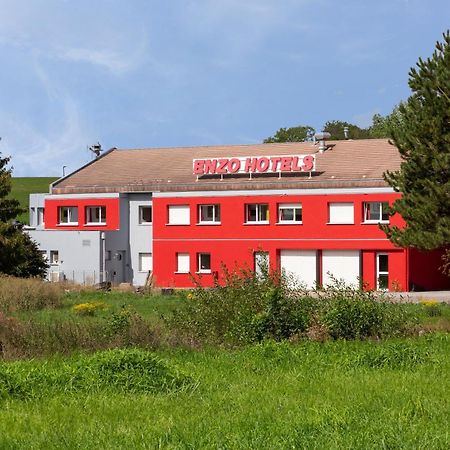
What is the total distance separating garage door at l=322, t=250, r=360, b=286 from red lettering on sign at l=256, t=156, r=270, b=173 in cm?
684

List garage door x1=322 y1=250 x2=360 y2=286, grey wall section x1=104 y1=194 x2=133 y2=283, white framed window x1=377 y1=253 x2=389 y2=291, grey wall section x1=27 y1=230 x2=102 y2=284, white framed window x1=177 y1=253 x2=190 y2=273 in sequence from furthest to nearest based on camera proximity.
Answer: grey wall section x1=104 y1=194 x2=133 y2=283, grey wall section x1=27 y1=230 x2=102 y2=284, white framed window x1=177 y1=253 x2=190 y2=273, garage door x1=322 y1=250 x2=360 y2=286, white framed window x1=377 y1=253 x2=389 y2=291

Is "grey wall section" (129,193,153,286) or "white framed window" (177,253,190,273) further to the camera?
"grey wall section" (129,193,153,286)

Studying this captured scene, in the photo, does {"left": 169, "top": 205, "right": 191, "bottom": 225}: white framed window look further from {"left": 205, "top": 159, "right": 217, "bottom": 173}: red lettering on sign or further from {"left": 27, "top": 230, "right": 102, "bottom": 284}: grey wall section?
{"left": 27, "top": 230, "right": 102, "bottom": 284}: grey wall section

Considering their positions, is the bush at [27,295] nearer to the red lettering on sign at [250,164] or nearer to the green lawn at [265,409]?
the green lawn at [265,409]

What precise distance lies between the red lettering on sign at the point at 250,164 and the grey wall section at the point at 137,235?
278 inches

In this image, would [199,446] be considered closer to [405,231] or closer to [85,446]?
[85,446]

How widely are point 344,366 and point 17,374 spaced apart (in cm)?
502

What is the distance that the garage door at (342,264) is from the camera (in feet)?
169

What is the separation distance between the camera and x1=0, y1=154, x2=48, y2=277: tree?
47.4 meters

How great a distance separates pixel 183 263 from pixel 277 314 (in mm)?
39298

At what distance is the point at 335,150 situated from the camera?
59.2 meters

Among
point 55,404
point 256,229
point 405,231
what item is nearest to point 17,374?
point 55,404

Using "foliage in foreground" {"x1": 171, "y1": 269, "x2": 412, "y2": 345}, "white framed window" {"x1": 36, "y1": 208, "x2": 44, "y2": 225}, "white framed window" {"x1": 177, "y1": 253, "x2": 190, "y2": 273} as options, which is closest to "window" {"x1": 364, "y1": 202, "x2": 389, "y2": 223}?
"white framed window" {"x1": 177, "y1": 253, "x2": 190, "y2": 273}

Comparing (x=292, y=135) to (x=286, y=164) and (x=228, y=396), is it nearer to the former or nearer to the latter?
(x=286, y=164)
